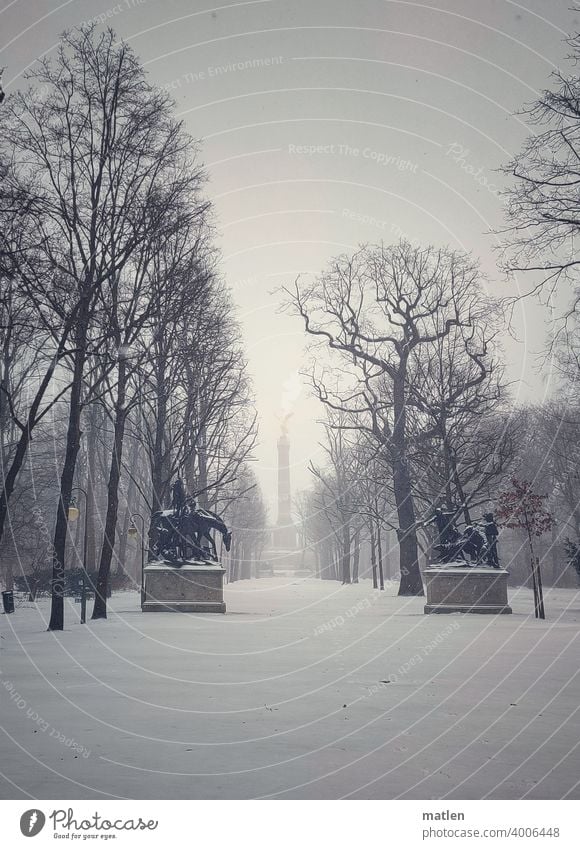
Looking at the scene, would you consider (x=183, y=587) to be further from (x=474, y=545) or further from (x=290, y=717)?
(x=290, y=717)

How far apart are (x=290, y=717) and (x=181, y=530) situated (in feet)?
47.8

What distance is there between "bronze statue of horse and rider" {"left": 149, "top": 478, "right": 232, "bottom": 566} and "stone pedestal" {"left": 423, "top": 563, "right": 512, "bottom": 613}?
6.09 meters

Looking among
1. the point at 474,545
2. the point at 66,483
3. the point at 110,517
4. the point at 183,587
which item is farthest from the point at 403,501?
the point at 66,483

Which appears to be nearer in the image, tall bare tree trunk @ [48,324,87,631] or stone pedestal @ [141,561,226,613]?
tall bare tree trunk @ [48,324,87,631]

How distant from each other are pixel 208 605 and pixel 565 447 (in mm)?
25684

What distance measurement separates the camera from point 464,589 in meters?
20.3

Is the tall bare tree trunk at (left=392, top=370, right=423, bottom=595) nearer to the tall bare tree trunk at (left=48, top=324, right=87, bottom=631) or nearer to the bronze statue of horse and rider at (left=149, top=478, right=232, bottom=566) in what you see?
the bronze statue of horse and rider at (left=149, top=478, right=232, bottom=566)

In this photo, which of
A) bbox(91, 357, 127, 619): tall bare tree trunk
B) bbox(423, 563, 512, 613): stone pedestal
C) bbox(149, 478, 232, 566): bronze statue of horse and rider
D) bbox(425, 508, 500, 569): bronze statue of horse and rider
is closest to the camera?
bbox(91, 357, 127, 619): tall bare tree trunk

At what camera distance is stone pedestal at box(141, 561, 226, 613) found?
773 inches

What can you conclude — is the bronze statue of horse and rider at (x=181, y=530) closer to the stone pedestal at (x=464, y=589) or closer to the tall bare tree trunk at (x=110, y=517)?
the tall bare tree trunk at (x=110, y=517)

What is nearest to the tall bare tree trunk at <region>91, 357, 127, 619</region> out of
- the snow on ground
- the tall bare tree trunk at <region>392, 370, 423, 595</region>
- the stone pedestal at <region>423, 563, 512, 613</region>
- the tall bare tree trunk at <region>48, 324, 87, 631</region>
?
the tall bare tree trunk at <region>48, 324, 87, 631</region>

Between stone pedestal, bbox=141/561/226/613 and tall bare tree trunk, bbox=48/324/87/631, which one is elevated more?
tall bare tree trunk, bbox=48/324/87/631

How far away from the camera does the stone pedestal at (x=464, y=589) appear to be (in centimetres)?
2014

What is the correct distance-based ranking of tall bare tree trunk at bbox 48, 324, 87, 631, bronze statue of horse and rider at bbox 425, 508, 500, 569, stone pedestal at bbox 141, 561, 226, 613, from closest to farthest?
tall bare tree trunk at bbox 48, 324, 87, 631 → stone pedestal at bbox 141, 561, 226, 613 → bronze statue of horse and rider at bbox 425, 508, 500, 569
